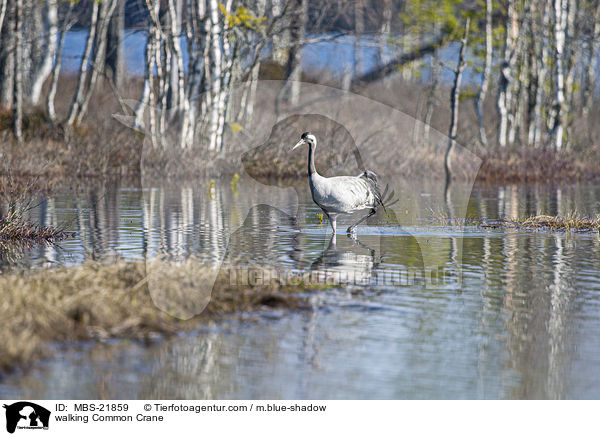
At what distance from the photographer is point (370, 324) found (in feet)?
24.2

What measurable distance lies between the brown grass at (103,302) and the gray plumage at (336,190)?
Answer: 272cm

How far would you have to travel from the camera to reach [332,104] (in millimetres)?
36125

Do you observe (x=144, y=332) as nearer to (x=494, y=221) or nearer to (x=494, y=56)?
(x=494, y=221)

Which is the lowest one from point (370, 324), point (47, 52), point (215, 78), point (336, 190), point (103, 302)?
point (370, 324)

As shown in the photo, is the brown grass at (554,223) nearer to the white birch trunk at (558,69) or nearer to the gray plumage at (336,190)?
the gray plumage at (336,190)

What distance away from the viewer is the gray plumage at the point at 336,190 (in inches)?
456

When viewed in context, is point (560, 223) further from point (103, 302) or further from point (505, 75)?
point (505, 75)

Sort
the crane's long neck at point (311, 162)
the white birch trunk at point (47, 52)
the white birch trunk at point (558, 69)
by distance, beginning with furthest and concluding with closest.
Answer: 1. the white birch trunk at point (47, 52)
2. the white birch trunk at point (558, 69)
3. the crane's long neck at point (311, 162)

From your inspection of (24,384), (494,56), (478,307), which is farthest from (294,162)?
(24,384)
